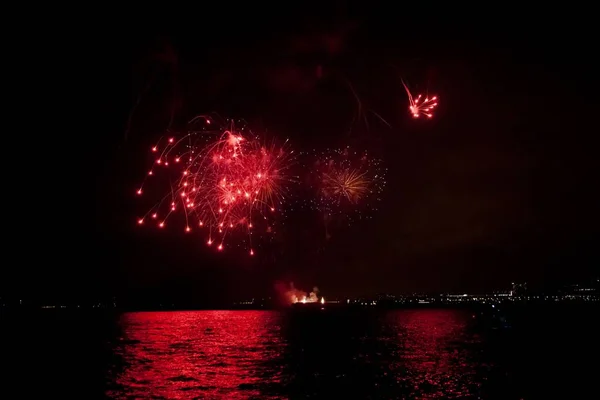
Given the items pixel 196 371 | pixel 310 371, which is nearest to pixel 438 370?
pixel 310 371

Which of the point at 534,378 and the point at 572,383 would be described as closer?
the point at 572,383

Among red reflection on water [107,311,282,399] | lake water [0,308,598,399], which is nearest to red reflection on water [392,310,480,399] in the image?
lake water [0,308,598,399]

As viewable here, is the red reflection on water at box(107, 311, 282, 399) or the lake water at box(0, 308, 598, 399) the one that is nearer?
the red reflection on water at box(107, 311, 282, 399)

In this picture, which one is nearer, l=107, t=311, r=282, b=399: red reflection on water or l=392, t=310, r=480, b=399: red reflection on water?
l=107, t=311, r=282, b=399: red reflection on water

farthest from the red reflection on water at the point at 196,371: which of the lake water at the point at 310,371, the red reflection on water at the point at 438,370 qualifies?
the red reflection on water at the point at 438,370

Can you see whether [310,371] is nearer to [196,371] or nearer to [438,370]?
[196,371]

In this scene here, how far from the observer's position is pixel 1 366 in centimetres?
3850

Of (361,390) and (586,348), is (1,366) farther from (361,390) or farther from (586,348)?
(586,348)

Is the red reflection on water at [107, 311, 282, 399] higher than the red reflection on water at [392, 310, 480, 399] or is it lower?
higher

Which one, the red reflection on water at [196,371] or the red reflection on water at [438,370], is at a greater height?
Answer: the red reflection on water at [196,371]

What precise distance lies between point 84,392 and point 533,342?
1742 inches

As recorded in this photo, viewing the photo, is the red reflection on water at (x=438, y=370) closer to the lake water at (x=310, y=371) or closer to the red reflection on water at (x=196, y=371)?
the lake water at (x=310, y=371)

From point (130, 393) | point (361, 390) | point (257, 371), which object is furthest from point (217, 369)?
point (361, 390)

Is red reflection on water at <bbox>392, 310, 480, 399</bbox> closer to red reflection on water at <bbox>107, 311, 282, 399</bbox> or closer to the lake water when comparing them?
the lake water
